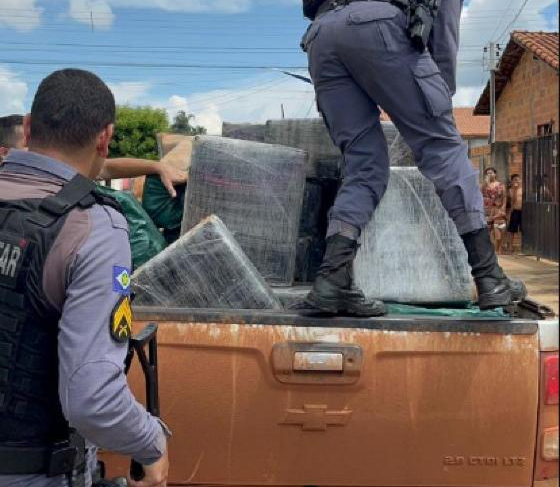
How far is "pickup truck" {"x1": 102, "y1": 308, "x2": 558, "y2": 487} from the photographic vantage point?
218 centimetres

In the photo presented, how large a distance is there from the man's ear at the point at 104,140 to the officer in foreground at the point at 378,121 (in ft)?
2.92

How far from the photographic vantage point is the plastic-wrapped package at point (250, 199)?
3016 millimetres

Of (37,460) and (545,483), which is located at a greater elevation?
(37,460)

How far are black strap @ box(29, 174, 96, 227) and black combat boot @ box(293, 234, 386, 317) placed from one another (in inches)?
36.9

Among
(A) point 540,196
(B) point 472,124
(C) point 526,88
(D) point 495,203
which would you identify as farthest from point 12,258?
(B) point 472,124

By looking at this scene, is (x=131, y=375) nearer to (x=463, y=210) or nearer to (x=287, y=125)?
(x=463, y=210)

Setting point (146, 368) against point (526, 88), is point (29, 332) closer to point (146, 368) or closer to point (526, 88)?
point (146, 368)

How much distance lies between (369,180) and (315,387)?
2.72ft

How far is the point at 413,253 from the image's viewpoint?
2.76 metres

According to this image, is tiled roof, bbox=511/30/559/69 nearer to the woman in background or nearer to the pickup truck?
the woman in background

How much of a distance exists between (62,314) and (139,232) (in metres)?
1.69

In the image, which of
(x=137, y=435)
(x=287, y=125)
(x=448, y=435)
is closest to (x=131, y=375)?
(x=137, y=435)

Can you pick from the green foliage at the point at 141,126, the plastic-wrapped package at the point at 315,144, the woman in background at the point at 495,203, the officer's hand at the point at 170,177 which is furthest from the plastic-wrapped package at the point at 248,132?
the green foliage at the point at 141,126

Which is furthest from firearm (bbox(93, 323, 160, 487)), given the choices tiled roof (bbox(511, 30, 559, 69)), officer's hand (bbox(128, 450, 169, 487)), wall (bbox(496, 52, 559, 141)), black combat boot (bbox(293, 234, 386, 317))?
tiled roof (bbox(511, 30, 559, 69))
